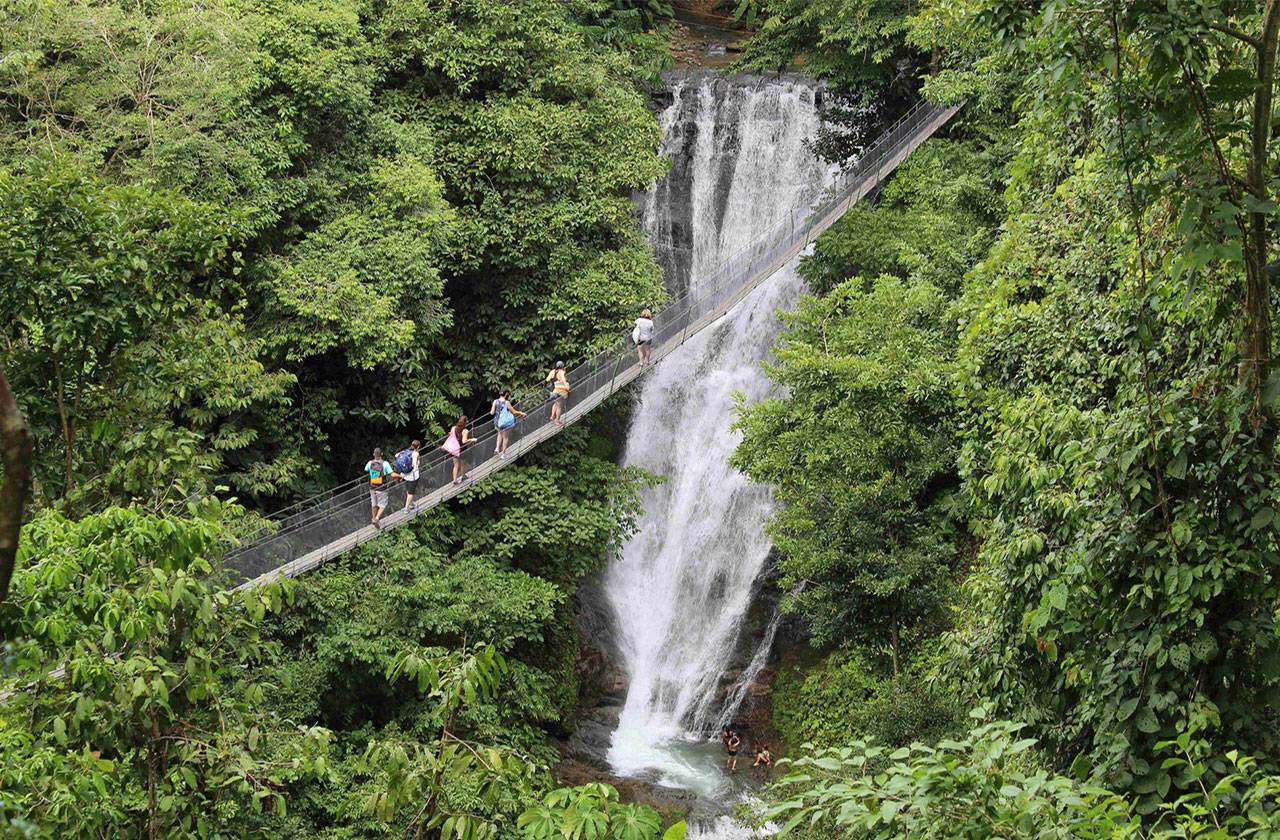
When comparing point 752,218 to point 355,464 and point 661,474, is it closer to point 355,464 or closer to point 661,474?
point 661,474

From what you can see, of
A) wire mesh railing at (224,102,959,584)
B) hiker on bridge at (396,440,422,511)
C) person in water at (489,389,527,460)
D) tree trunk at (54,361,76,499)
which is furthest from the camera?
person in water at (489,389,527,460)

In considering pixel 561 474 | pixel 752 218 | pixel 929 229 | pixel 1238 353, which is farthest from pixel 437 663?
pixel 752 218

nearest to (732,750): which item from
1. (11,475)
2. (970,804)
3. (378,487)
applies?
(378,487)

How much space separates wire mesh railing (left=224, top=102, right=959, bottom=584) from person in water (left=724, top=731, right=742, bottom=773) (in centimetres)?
464


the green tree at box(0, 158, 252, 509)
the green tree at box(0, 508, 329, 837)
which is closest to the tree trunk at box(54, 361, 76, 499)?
the green tree at box(0, 158, 252, 509)

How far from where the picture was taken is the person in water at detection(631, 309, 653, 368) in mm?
16812

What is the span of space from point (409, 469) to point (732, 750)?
562 centimetres

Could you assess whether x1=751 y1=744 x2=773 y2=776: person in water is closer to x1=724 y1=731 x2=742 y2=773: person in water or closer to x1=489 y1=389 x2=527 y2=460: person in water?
x1=724 y1=731 x2=742 y2=773: person in water

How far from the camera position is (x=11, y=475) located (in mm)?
3172

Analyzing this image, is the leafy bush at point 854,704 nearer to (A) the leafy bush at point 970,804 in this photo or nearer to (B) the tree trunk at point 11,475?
(A) the leafy bush at point 970,804

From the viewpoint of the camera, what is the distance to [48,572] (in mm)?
6160

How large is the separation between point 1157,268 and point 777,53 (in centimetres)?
1729

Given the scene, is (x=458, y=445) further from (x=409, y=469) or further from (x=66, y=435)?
(x=66, y=435)

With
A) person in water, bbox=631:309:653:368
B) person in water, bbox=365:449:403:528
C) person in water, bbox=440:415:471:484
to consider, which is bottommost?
person in water, bbox=365:449:403:528
